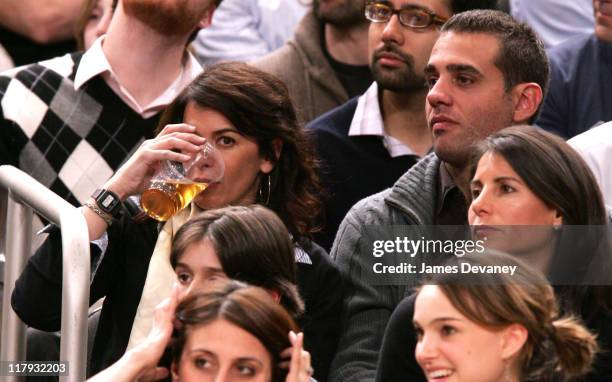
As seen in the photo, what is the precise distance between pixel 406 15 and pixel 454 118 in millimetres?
763

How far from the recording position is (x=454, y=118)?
4.43 metres

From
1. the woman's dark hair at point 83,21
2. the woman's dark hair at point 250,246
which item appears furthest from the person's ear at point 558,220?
the woman's dark hair at point 83,21

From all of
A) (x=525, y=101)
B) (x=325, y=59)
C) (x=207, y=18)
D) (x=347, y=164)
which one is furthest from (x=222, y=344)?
(x=325, y=59)

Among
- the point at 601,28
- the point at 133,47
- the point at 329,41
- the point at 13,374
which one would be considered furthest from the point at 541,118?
the point at 13,374

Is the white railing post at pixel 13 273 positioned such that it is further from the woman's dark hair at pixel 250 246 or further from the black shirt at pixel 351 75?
the black shirt at pixel 351 75

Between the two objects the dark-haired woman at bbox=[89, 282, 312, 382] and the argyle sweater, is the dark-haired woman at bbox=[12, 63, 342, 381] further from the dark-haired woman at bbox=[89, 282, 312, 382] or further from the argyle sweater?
the argyle sweater

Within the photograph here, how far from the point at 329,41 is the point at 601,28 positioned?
1139 mm

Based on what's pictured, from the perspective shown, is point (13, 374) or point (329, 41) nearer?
point (13, 374)

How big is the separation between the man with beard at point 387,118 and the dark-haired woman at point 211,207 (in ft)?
1.98

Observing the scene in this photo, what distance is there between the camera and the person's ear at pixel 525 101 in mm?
4543

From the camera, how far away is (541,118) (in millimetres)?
5375

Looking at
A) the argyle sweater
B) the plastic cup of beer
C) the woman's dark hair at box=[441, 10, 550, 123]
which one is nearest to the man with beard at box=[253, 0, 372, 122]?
the argyle sweater

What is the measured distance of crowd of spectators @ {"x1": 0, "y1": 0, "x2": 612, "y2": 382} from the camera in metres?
3.40

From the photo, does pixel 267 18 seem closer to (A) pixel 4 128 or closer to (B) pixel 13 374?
(A) pixel 4 128
